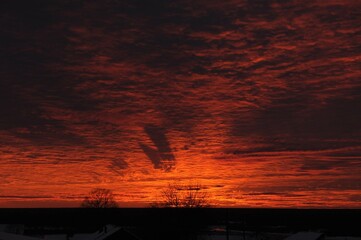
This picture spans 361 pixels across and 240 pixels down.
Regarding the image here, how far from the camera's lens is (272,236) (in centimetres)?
8069

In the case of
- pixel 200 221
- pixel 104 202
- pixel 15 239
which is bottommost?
pixel 15 239

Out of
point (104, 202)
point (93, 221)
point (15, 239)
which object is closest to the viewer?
point (15, 239)

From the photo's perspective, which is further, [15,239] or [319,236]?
[319,236]

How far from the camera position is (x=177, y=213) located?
292 feet

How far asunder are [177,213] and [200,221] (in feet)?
21.9

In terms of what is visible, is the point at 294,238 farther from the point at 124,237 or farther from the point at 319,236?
the point at 124,237

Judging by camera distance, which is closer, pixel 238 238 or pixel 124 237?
pixel 124 237

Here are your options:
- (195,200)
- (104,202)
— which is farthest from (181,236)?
(104,202)

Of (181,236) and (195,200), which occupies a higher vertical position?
(195,200)

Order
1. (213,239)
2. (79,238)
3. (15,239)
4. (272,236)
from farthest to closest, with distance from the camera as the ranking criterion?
(272,236) → (213,239) → (79,238) → (15,239)

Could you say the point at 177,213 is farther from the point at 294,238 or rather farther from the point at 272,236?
the point at 294,238

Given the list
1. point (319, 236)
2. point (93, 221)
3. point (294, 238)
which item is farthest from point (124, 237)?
point (93, 221)

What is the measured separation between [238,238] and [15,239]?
2063 inches

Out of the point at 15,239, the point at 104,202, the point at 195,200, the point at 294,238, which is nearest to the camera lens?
the point at 15,239
